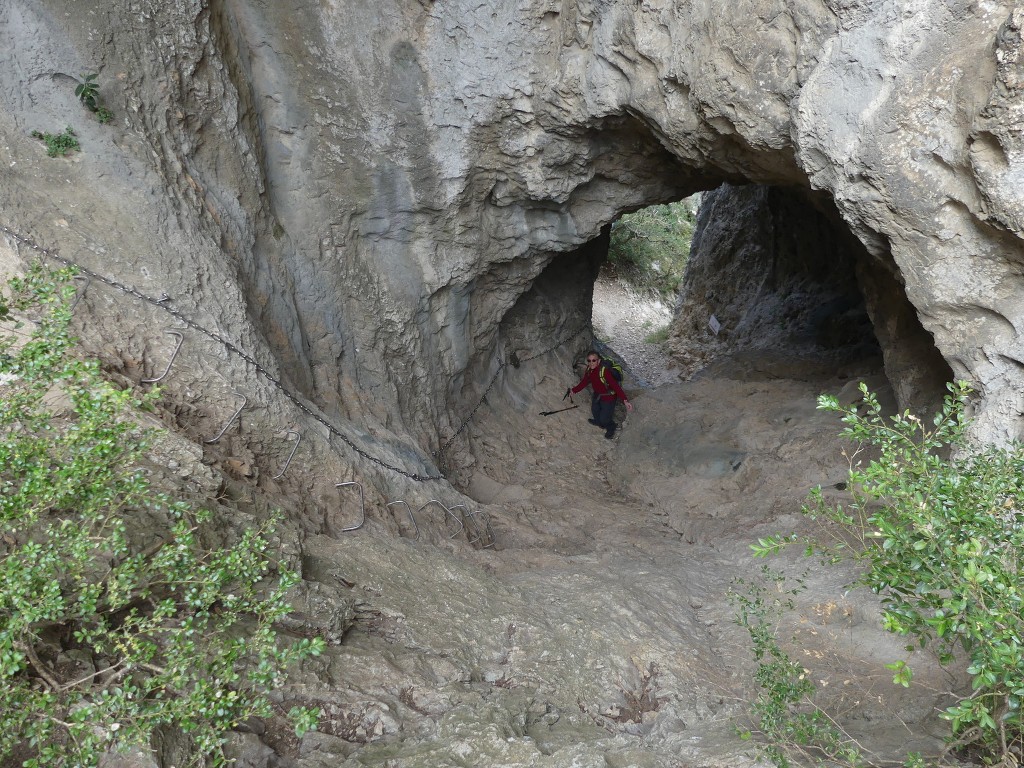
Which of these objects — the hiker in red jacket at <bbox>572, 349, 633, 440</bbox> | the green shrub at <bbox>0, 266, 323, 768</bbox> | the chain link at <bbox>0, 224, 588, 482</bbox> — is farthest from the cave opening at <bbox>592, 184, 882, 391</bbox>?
the green shrub at <bbox>0, 266, 323, 768</bbox>

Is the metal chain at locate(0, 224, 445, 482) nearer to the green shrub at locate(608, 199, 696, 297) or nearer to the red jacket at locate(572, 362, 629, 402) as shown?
the red jacket at locate(572, 362, 629, 402)

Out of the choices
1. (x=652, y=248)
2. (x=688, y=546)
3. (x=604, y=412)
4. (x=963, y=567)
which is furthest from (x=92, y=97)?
(x=652, y=248)

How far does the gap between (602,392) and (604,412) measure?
263mm

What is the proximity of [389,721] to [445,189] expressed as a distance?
467cm

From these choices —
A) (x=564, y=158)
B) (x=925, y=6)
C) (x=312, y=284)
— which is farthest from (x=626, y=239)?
(x=925, y=6)

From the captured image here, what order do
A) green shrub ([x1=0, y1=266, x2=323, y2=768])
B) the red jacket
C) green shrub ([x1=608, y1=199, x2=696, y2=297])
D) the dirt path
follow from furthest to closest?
1. green shrub ([x1=608, y1=199, x2=696, y2=297])
2. the red jacket
3. the dirt path
4. green shrub ([x1=0, y1=266, x2=323, y2=768])

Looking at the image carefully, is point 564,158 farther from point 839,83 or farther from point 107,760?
point 107,760

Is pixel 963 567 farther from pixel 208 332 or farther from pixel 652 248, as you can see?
pixel 652 248

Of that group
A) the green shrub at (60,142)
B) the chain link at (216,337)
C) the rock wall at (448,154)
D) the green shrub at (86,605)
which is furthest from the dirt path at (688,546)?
the green shrub at (60,142)

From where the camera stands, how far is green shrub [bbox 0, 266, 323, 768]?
1967 millimetres

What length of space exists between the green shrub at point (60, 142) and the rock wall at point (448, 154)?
6 cm

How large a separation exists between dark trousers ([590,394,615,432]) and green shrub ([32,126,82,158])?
6.21 meters

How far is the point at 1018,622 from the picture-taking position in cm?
187

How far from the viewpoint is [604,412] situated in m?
8.67
